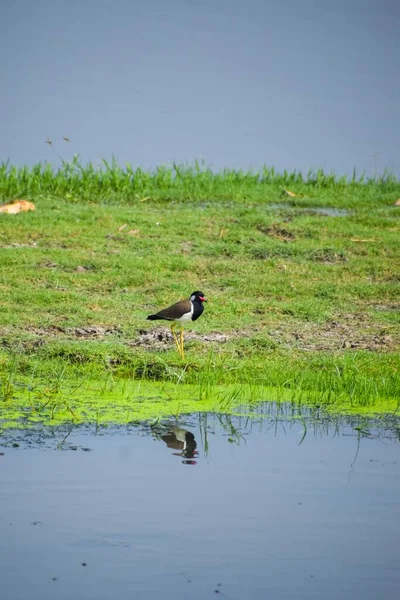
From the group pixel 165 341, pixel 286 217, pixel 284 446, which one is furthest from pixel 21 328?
pixel 286 217

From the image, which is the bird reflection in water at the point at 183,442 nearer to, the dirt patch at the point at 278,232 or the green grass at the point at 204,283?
the green grass at the point at 204,283

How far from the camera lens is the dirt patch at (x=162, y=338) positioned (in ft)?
33.3

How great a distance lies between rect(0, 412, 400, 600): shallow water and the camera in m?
4.88

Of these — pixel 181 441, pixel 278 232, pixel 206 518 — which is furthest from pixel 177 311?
pixel 278 232

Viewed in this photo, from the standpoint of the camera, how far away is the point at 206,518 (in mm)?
5672

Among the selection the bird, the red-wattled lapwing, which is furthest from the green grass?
the bird

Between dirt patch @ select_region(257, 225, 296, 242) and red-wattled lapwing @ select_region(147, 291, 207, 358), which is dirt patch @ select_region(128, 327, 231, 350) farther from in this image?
dirt patch @ select_region(257, 225, 296, 242)

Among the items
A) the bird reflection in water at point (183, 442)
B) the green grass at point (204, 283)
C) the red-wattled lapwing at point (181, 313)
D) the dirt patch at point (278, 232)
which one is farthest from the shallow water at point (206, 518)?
the dirt patch at point (278, 232)

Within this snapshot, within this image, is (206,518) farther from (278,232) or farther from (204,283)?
(278,232)

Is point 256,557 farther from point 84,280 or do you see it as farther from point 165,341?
point 84,280

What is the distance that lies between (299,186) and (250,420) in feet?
42.3

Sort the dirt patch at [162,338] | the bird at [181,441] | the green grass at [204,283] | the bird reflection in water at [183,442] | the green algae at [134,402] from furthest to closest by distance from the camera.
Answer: the dirt patch at [162,338]
the green grass at [204,283]
the green algae at [134,402]
the bird at [181,441]
the bird reflection in water at [183,442]

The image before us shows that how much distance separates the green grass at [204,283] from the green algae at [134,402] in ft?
0.13

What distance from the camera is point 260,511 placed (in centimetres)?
580
